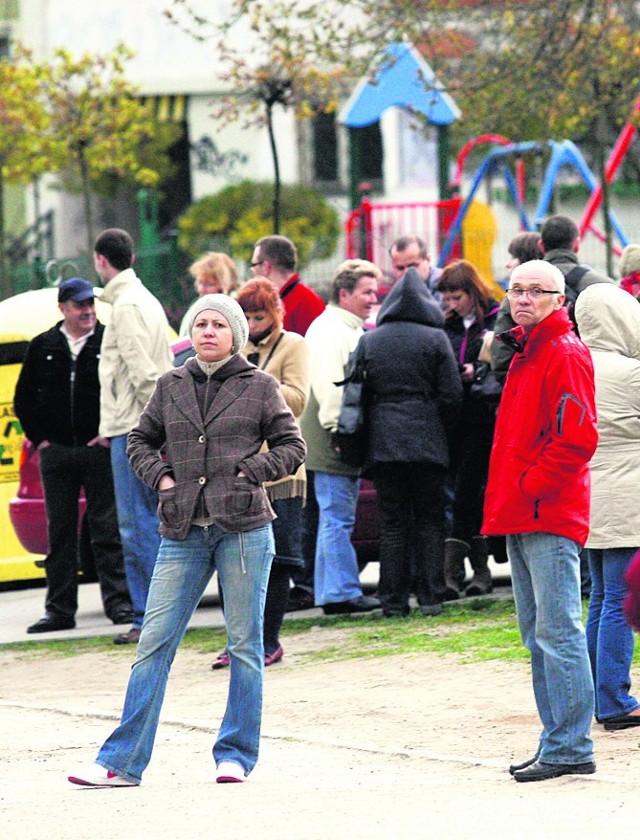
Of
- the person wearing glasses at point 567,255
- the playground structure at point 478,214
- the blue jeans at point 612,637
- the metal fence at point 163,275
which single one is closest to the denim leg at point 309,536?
the person wearing glasses at point 567,255

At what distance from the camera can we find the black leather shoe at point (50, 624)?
1121 cm

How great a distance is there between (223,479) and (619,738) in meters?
1.94

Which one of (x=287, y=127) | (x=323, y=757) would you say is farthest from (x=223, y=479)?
(x=287, y=127)

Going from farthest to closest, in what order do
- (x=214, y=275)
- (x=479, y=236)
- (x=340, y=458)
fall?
1. (x=479, y=236)
2. (x=214, y=275)
3. (x=340, y=458)

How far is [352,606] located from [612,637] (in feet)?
11.7

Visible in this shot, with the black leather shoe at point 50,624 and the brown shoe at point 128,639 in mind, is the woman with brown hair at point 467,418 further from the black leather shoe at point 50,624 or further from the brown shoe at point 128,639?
the black leather shoe at point 50,624

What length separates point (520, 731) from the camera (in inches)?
303

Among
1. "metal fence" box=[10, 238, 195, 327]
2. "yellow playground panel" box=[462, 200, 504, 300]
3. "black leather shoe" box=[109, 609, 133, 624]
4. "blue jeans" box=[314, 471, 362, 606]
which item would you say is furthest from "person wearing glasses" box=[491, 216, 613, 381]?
"yellow playground panel" box=[462, 200, 504, 300]

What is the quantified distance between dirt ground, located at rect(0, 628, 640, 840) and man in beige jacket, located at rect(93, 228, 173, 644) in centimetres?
64

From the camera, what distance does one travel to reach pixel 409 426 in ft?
33.9

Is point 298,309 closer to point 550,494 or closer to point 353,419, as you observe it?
point 353,419

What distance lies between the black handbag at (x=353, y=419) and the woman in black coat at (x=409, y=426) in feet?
0.14

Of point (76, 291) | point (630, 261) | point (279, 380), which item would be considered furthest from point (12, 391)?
point (630, 261)

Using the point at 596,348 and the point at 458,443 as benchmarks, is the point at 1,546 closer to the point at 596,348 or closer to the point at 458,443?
the point at 458,443
